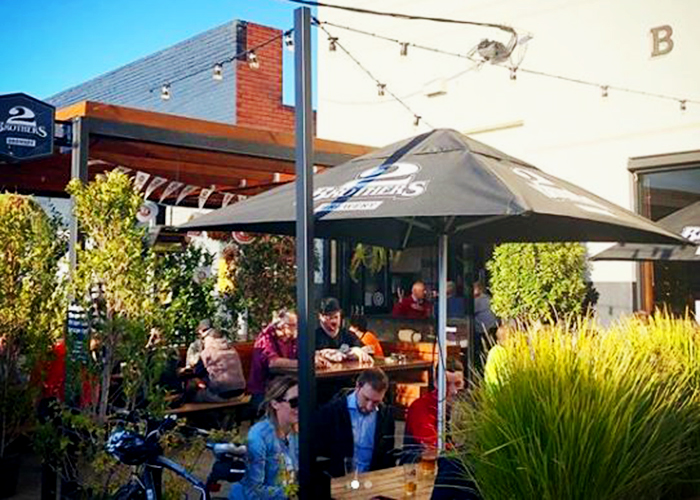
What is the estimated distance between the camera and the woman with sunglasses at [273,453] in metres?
3.63

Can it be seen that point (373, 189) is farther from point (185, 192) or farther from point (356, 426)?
point (185, 192)

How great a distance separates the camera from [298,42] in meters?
3.21

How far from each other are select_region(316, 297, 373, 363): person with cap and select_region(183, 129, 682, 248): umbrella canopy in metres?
3.00

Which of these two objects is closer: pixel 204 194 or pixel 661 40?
pixel 661 40

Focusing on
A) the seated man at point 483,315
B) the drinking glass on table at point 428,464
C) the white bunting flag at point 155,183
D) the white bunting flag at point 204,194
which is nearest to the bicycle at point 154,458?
the drinking glass on table at point 428,464

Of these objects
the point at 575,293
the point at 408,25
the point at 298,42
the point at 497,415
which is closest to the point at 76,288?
the point at 298,42

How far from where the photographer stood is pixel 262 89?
16.0 m

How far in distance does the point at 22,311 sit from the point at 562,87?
24.1 feet

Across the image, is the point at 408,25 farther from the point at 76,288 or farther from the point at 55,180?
the point at 76,288

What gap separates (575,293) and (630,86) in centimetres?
262

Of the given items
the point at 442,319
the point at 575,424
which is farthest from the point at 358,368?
the point at 575,424

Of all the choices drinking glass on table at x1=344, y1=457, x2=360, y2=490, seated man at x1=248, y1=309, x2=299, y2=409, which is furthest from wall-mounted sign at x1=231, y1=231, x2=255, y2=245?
drinking glass on table at x1=344, y1=457, x2=360, y2=490

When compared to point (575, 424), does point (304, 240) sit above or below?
above

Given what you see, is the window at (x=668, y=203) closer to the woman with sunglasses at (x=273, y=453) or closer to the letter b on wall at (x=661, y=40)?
the letter b on wall at (x=661, y=40)
